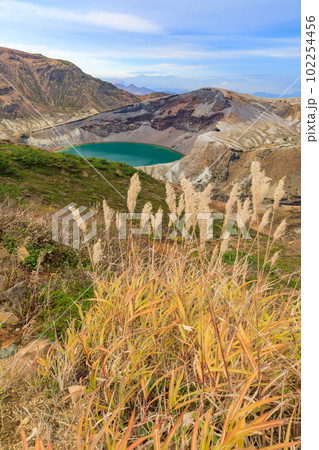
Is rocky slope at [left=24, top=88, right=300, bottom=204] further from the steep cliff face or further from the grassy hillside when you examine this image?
the grassy hillside

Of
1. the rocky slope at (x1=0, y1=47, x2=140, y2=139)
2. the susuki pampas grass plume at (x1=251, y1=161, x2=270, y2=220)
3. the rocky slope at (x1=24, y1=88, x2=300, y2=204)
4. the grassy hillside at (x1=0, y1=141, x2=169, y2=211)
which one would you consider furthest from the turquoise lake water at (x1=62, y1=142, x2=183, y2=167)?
the susuki pampas grass plume at (x1=251, y1=161, x2=270, y2=220)

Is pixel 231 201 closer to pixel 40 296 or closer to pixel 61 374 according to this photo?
pixel 61 374

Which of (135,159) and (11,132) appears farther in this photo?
(11,132)

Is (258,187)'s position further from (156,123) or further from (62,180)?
(156,123)

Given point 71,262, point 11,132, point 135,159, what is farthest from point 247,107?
point 71,262

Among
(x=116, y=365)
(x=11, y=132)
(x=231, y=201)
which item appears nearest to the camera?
(x=116, y=365)

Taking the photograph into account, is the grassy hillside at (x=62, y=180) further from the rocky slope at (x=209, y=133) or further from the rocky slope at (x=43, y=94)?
the rocky slope at (x=43, y=94)
